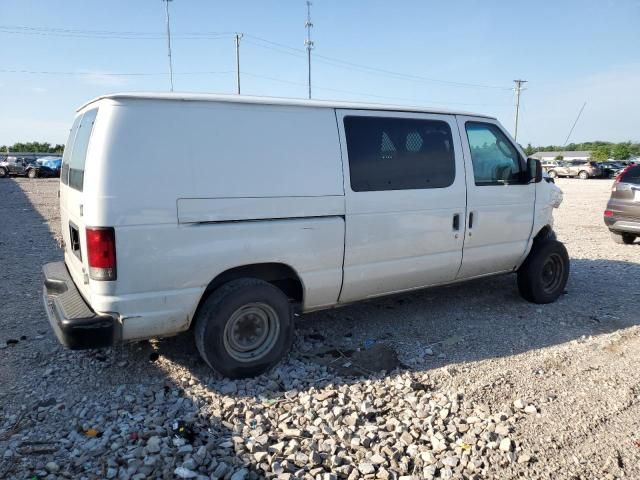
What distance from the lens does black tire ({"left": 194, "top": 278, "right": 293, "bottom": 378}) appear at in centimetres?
366

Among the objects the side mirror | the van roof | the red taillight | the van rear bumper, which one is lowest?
the van rear bumper

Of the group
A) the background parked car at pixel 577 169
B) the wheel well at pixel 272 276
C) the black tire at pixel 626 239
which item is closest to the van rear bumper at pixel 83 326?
the wheel well at pixel 272 276

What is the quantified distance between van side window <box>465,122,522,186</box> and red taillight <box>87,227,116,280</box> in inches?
138

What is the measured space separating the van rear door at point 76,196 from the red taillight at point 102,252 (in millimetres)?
134

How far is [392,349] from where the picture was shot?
4.46 metres

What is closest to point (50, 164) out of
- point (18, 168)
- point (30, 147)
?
point (18, 168)

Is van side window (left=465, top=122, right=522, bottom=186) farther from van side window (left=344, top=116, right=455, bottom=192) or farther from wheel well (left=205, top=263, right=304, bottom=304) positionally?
wheel well (left=205, top=263, right=304, bottom=304)

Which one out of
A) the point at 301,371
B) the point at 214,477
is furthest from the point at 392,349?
the point at 214,477

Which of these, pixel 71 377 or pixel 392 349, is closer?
pixel 71 377

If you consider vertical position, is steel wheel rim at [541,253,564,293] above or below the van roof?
below

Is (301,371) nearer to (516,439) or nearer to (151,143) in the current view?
(516,439)

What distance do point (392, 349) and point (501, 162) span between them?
2404mm

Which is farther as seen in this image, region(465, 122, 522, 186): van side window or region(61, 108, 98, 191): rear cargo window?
region(465, 122, 522, 186): van side window

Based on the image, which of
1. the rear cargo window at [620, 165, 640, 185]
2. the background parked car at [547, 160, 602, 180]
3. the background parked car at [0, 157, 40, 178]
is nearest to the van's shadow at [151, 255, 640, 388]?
the rear cargo window at [620, 165, 640, 185]
